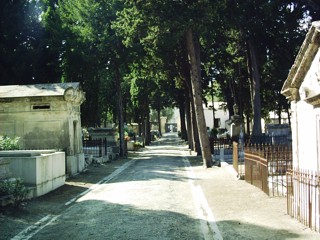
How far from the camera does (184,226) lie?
840 centimetres

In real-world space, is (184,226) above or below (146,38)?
below

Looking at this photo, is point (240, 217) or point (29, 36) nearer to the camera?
point (240, 217)

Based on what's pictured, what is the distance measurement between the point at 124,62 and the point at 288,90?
21199 millimetres

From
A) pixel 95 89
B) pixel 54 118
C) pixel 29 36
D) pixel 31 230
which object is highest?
pixel 29 36

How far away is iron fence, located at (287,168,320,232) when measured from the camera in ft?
24.9

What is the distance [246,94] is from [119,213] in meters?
33.7

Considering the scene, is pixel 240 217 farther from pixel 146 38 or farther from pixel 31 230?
pixel 146 38

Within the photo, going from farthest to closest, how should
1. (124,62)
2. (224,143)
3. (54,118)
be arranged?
(124,62) < (224,143) < (54,118)

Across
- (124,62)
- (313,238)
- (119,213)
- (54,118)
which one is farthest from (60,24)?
(313,238)

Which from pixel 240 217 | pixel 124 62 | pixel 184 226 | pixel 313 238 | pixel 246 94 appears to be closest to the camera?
pixel 313 238

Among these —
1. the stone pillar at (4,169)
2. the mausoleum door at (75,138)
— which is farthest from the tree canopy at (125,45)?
the stone pillar at (4,169)

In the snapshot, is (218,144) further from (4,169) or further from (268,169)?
(4,169)

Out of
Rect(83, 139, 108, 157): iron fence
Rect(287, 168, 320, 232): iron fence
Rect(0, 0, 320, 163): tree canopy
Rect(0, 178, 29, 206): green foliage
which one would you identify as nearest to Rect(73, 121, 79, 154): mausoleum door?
Rect(83, 139, 108, 157): iron fence

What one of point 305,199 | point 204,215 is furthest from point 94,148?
point 305,199
